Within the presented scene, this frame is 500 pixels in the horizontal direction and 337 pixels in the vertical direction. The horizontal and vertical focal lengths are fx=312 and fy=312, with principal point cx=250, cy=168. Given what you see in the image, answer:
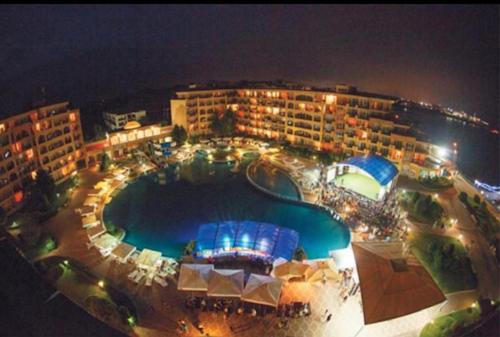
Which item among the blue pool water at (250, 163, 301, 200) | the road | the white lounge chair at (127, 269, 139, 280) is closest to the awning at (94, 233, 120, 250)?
the white lounge chair at (127, 269, 139, 280)

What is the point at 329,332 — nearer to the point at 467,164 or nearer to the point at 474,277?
the point at 474,277

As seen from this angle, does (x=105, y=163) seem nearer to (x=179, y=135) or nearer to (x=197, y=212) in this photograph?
(x=179, y=135)

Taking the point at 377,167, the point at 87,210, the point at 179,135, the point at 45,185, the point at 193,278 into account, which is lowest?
the point at 87,210

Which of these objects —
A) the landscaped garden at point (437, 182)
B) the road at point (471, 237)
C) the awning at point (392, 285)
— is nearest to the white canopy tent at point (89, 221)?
the awning at point (392, 285)

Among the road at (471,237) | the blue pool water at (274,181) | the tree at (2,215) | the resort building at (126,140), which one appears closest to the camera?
the road at (471,237)

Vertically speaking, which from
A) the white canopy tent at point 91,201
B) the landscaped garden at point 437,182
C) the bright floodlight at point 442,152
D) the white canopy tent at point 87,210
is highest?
the bright floodlight at point 442,152

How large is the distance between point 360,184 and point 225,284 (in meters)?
22.3

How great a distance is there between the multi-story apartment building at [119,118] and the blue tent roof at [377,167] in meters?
46.3

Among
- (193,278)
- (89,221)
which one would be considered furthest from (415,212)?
(89,221)

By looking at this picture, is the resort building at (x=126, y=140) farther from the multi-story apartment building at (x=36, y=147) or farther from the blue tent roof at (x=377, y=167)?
the blue tent roof at (x=377, y=167)

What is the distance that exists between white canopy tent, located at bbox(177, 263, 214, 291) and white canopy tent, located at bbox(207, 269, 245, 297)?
46 centimetres

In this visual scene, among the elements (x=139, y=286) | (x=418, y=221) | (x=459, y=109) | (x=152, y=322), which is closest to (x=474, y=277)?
(x=418, y=221)

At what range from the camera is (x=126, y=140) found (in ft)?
165

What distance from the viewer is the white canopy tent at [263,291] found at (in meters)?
21.6
